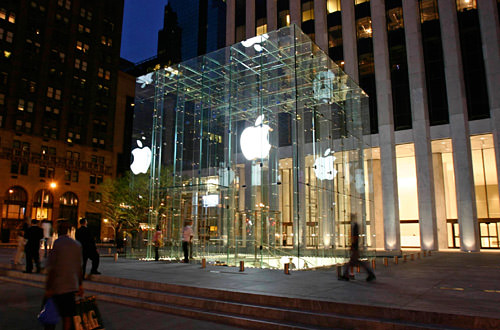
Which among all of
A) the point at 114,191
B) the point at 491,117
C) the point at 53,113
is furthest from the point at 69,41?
the point at 491,117

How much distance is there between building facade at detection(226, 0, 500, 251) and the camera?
29.8 metres

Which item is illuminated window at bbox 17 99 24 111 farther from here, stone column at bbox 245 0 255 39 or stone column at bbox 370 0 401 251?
stone column at bbox 370 0 401 251

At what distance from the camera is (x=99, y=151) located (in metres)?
61.9

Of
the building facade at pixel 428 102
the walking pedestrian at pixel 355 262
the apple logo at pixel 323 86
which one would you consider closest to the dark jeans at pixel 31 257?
the walking pedestrian at pixel 355 262

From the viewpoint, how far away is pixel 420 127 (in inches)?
1238

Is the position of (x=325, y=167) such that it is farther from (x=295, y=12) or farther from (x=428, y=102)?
(x=295, y=12)

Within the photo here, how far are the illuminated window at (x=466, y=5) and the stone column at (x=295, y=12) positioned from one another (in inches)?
575

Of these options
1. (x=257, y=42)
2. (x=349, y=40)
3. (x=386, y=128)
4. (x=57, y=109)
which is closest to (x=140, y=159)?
(x=257, y=42)

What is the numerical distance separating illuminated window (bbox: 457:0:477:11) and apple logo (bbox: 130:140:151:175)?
28848 mm

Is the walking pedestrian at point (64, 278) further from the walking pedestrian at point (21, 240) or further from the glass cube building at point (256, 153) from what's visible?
the glass cube building at point (256, 153)

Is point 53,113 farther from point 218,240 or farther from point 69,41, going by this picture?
point 218,240

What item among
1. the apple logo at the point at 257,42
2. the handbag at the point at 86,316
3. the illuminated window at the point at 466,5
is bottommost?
the handbag at the point at 86,316

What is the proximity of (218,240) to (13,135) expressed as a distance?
44.3 m

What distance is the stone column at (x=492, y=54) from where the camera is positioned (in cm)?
2891
